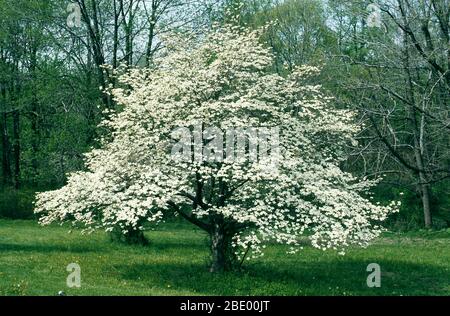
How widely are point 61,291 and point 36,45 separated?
29.4 meters

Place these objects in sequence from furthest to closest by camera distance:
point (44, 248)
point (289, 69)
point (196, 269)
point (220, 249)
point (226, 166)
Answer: point (289, 69), point (44, 248), point (196, 269), point (220, 249), point (226, 166)

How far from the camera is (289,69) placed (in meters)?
34.2

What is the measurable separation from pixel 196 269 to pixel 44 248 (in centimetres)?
807

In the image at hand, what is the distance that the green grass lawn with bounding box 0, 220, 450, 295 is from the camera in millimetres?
15336

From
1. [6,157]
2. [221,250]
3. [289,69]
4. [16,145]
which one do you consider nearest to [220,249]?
[221,250]

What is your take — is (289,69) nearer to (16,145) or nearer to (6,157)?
(16,145)

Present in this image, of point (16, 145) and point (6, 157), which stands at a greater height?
point (16, 145)

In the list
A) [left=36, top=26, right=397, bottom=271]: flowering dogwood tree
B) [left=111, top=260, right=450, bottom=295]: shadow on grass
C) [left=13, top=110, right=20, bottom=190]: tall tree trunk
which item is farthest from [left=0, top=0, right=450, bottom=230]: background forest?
[left=111, top=260, right=450, bottom=295]: shadow on grass

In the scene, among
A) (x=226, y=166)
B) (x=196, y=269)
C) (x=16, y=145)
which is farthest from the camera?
(x=16, y=145)

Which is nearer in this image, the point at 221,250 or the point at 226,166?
the point at 226,166

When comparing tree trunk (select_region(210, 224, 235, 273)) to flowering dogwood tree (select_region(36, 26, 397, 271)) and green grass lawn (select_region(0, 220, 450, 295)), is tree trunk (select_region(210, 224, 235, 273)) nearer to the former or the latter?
flowering dogwood tree (select_region(36, 26, 397, 271))

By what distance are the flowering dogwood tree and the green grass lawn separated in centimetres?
116

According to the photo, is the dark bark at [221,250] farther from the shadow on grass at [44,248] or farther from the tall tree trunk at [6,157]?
the tall tree trunk at [6,157]

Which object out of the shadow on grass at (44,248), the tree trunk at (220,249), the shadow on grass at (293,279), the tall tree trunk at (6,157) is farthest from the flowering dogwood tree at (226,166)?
the tall tree trunk at (6,157)
